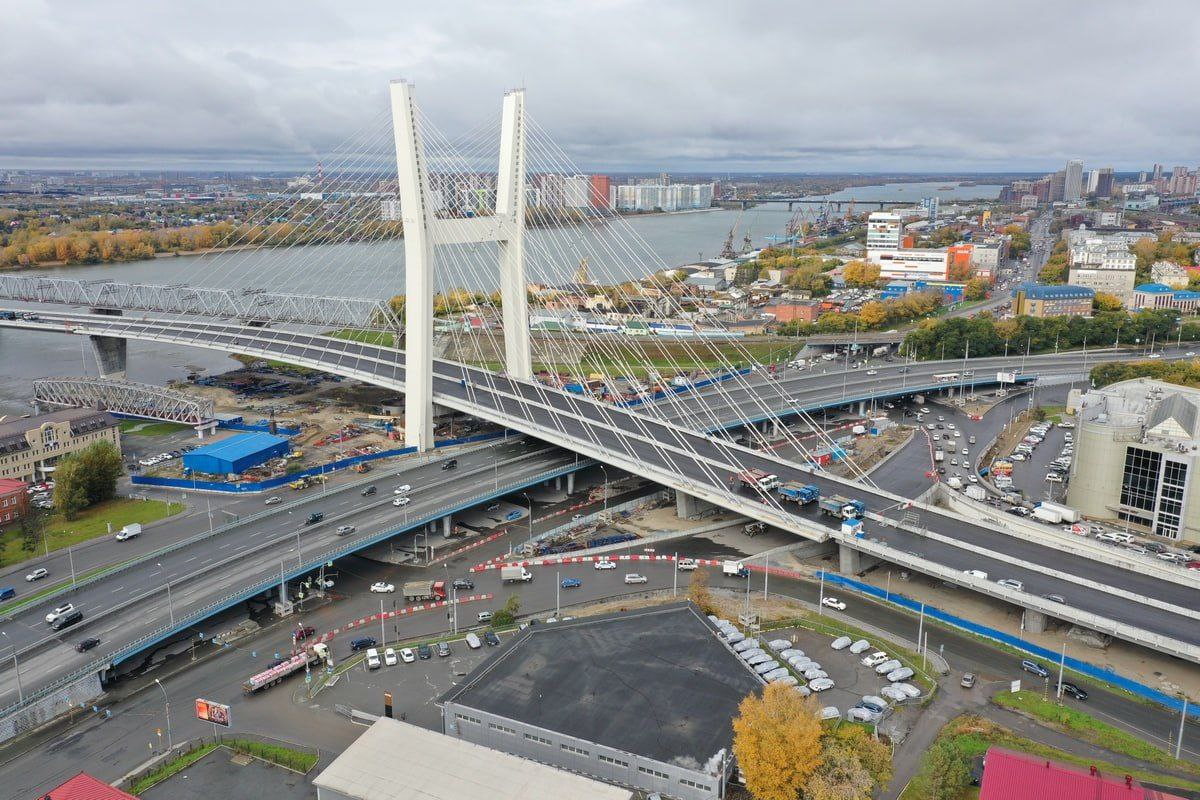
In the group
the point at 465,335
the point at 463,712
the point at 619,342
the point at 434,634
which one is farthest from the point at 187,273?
the point at 463,712

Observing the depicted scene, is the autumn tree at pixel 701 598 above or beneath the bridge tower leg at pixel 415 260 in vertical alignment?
beneath

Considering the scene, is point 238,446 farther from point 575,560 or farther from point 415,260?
point 575,560

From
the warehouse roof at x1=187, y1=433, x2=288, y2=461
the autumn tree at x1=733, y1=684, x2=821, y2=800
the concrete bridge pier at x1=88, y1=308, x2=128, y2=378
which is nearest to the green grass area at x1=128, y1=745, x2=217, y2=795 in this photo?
the autumn tree at x1=733, y1=684, x2=821, y2=800

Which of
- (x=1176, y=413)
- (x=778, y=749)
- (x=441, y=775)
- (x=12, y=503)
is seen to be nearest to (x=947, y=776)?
(x=778, y=749)

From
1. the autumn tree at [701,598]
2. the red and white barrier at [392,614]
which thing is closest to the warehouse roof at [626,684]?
A: the autumn tree at [701,598]

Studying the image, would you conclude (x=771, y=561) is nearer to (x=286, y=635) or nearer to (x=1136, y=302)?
(x=286, y=635)

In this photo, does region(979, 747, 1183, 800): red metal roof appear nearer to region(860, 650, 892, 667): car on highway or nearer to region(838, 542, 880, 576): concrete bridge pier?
region(860, 650, 892, 667): car on highway

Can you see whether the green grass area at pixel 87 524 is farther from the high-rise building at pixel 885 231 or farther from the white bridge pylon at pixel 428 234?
the high-rise building at pixel 885 231
